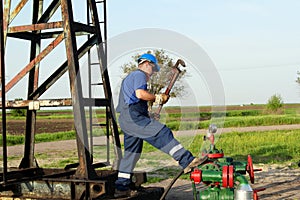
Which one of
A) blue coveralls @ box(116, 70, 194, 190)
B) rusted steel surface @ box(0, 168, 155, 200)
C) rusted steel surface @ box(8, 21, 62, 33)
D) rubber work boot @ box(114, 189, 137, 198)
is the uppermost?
rusted steel surface @ box(8, 21, 62, 33)

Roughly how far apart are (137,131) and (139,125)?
9 centimetres

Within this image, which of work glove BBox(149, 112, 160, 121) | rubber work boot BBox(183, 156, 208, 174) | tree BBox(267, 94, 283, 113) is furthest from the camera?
tree BBox(267, 94, 283, 113)

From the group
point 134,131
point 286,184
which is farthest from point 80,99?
point 286,184

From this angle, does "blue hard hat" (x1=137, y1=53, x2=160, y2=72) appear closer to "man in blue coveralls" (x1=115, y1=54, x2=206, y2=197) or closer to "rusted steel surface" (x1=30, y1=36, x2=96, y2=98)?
"man in blue coveralls" (x1=115, y1=54, x2=206, y2=197)

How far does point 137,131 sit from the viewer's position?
6852 mm

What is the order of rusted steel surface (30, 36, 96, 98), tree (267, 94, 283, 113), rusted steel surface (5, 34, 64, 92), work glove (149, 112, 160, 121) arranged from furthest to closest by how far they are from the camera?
tree (267, 94, 283, 113)
rusted steel surface (30, 36, 96, 98)
rusted steel surface (5, 34, 64, 92)
work glove (149, 112, 160, 121)

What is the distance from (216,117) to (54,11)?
3.71 meters

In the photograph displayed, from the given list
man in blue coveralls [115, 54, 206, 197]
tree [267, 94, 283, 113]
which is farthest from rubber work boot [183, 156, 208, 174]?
tree [267, 94, 283, 113]

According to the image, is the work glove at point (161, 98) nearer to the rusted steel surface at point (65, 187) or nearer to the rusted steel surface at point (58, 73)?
the rusted steel surface at point (65, 187)

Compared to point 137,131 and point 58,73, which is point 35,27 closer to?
point 58,73

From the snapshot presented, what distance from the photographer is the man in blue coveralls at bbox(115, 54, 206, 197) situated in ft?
21.4

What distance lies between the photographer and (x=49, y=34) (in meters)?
8.64

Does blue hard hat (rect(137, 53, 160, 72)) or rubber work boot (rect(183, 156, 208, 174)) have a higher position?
blue hard hat (rect(137, 53, 160, 72))

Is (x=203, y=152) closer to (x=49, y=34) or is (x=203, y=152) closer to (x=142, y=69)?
(x=142, y=69)
